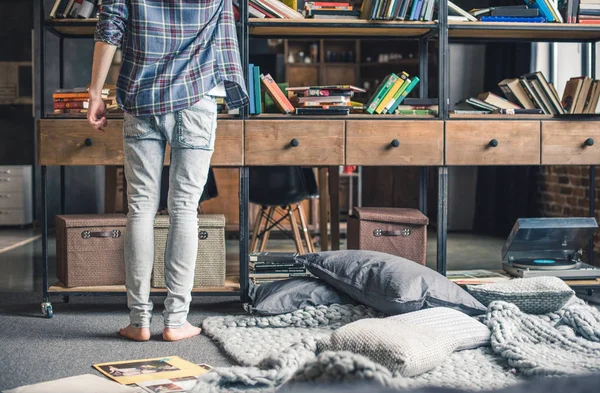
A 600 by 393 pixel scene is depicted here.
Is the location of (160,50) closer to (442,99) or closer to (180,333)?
(180,333)

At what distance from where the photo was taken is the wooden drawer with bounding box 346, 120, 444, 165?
3.27m

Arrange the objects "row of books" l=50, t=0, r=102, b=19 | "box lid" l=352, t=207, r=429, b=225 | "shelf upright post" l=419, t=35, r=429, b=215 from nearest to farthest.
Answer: "row of books" l=50, t=0, r=102, b=19 → "box lid" l=352, t=207, r=429, b=225 → "shelf upright post" l=419, t=35, r=429, b=215

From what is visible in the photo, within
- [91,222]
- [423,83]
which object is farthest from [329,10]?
[91,222]

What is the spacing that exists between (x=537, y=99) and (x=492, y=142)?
364 millimetres

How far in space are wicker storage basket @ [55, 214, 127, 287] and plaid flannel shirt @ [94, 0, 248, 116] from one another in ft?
2.37

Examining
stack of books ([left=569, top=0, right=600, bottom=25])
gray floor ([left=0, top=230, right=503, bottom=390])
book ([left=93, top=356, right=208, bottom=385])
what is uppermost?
stack of books ([left=569, top=0, right=600, bottom=25])

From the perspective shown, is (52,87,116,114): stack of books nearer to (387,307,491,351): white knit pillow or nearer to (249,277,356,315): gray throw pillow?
(249,277,356,315): gray throw pillow

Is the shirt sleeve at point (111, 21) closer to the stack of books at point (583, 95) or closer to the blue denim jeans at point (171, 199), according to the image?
the blue denim jeans at point (171, 199)

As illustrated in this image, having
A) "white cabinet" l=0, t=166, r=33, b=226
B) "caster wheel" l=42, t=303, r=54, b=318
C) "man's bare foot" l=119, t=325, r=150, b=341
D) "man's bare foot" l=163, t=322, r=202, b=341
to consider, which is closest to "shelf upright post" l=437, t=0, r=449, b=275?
"man's bare foot" l=163, t=322, r=202, b=341

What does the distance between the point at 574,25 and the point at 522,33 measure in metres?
0.25

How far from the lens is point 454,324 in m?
2.55

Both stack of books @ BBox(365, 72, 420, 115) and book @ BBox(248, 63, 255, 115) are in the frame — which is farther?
stack of books @ BBox(365, 72, 420, 115)

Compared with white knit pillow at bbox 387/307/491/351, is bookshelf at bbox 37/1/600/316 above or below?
above

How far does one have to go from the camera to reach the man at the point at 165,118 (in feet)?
8.75
